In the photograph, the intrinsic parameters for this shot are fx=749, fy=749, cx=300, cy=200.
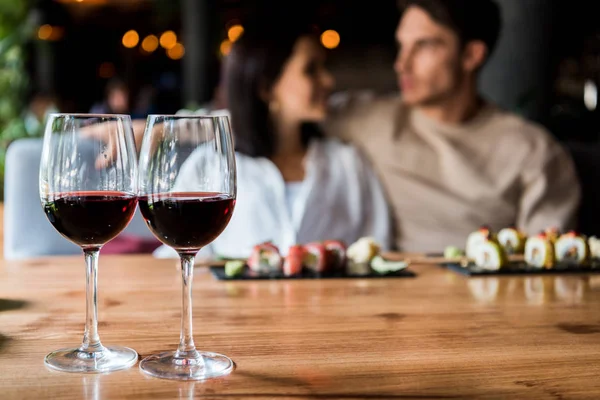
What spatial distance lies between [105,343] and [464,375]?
1.22 ft

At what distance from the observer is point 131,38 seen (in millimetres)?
13656

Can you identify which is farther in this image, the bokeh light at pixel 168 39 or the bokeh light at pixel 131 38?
the bokeh light at pixel 131 38

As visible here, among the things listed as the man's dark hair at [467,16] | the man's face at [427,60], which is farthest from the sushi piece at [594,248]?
the man's dark hair at [467,16]

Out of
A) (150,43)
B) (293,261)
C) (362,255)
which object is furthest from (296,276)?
A: (150,43)

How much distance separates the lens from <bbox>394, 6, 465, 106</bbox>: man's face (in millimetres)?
2500

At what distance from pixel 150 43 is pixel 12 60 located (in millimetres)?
9535

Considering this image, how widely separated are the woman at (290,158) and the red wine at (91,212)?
4.85 feet

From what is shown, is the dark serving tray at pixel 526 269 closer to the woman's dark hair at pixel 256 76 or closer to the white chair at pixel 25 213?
the woman's dark hair at pixel 256 76

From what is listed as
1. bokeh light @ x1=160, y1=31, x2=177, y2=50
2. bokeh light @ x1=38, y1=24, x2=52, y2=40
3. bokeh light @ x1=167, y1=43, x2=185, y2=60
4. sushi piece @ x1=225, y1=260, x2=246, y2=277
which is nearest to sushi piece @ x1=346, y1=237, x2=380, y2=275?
sushi piece @ x1=225, y1=260, x2=246, y2=277

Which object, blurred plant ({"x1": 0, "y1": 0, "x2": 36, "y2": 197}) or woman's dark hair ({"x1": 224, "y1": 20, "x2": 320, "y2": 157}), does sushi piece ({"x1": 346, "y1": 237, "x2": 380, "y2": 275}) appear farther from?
blurred plant ({"x1": 0, "y1": 0, "x2": 36, "y2": 197})

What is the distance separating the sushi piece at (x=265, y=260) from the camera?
1.25 metres

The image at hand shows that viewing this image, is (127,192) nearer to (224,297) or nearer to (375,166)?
(224,297)

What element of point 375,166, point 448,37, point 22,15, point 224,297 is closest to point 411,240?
point 375,166

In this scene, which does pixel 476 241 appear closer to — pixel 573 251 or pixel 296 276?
pixel 573 251
